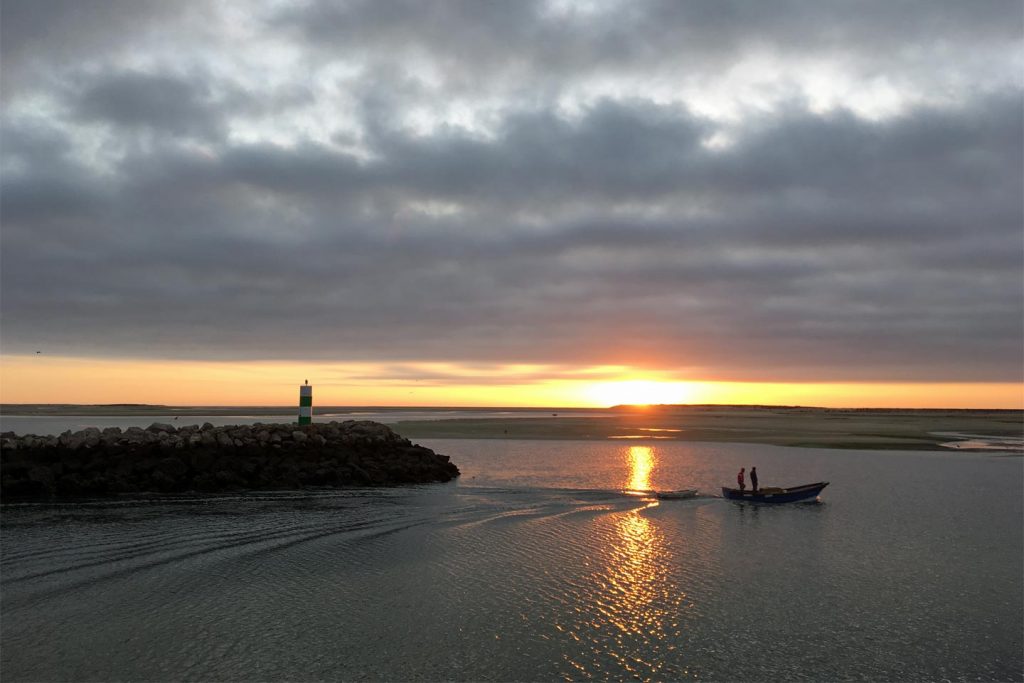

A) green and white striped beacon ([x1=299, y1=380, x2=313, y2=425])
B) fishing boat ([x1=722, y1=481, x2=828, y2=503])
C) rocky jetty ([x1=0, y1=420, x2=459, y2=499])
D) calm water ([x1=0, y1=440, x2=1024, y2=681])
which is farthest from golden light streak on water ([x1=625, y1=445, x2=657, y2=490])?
green and white striped beacon ([x1=299, y1=380, x2=313, y2=425])

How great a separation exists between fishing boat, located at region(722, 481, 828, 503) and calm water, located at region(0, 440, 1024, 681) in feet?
2.69

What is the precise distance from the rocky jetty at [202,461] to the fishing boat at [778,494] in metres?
16.8

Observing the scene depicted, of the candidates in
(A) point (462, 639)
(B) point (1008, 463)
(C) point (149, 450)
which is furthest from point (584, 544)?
(B) point (1008, 463)

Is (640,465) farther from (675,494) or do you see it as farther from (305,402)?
(305,402)

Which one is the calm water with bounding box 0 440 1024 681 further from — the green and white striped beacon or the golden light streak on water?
the green and white striped beacon

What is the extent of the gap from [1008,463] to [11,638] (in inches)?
2397

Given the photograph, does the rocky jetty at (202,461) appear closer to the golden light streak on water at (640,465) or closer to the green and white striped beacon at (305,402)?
the green and white striped beacon at (305,402)

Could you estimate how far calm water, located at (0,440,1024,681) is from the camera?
13102 mm

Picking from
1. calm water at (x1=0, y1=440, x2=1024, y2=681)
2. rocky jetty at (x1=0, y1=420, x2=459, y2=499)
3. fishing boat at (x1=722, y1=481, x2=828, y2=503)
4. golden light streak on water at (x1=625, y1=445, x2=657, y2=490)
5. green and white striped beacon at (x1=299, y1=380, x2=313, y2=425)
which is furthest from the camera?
green and white striped beacon at (x1=299, y1=380, x2=313, y2=425)

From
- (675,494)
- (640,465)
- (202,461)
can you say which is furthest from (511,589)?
(640,465)

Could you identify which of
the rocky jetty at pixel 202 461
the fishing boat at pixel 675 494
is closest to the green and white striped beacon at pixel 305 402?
the rocky jetty at pixel 202 461

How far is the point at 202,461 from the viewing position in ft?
128

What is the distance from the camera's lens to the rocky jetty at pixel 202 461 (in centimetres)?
3509

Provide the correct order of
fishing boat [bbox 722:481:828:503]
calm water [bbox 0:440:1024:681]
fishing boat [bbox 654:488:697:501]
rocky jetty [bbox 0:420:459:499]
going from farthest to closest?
rocky jetty [bbox 0:420:459:499], fishing boat [bbox 654:488:697:501], fishing boat [bbox 722:481:828:503], calm water [bbox 0:440:1024:681]
